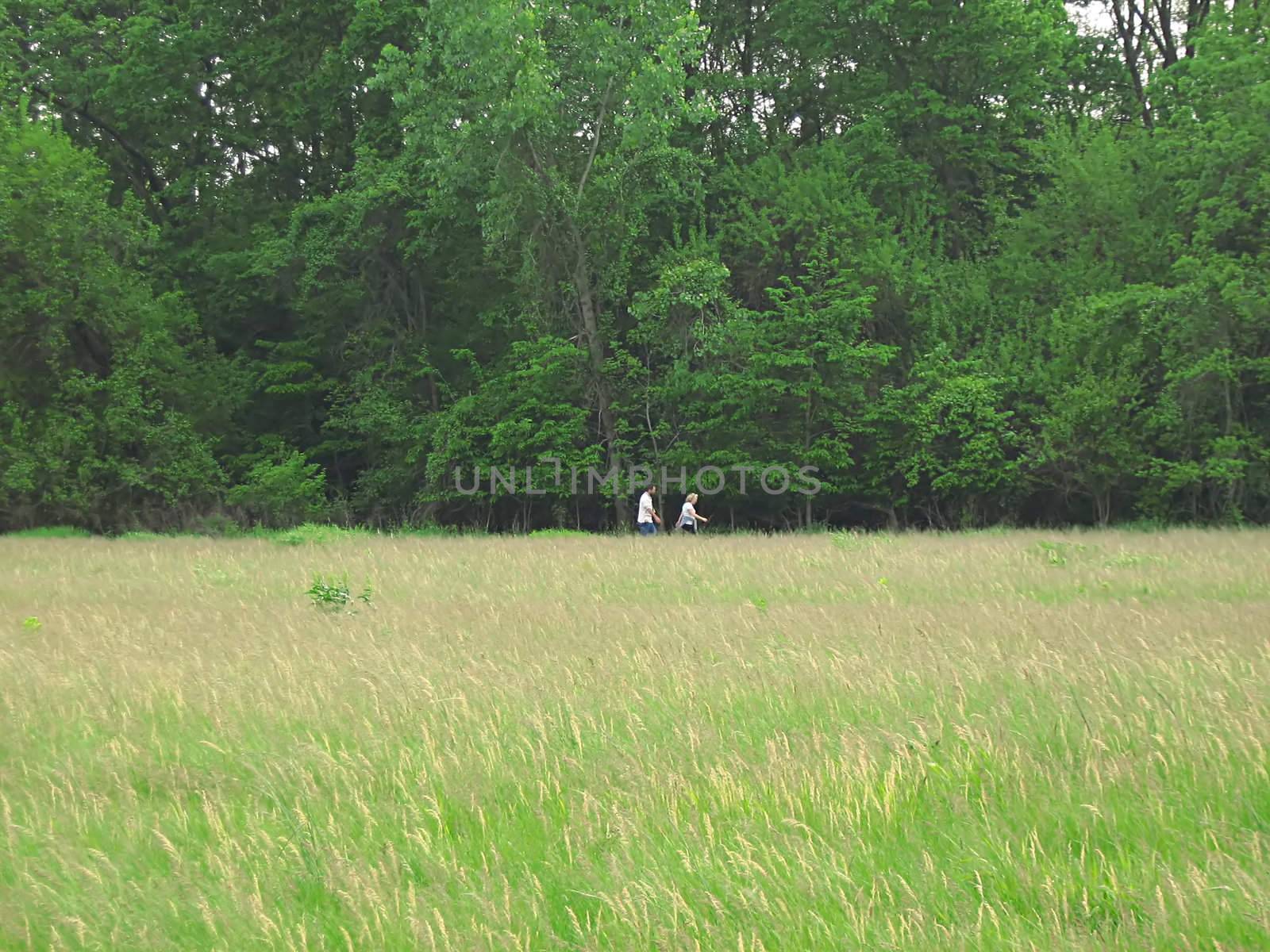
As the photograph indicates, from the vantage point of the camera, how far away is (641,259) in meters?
32.6

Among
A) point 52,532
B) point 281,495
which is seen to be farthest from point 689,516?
point 52,532

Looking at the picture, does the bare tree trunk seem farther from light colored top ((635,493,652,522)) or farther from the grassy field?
the grassy field

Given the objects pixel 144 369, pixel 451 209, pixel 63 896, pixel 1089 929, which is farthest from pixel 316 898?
pixel 144 369

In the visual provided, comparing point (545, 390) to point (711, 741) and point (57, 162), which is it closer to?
point (57, 162)

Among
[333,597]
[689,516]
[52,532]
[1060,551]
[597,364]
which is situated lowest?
[52,532]

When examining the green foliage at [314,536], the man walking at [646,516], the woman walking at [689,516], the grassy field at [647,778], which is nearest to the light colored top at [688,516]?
the woman walking at [689,516]

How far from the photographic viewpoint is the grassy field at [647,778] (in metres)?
4.05

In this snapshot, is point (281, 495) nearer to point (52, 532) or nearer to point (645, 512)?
point (52, 532)

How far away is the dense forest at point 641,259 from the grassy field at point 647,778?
58.1 ft

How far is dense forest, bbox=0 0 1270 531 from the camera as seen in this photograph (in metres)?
27.7

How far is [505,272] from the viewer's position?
112 ft

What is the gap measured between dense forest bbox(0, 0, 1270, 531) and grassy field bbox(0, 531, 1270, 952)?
58.1 feet

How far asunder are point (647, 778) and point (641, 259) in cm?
2805

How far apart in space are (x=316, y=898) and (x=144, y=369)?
30931 millimetres
